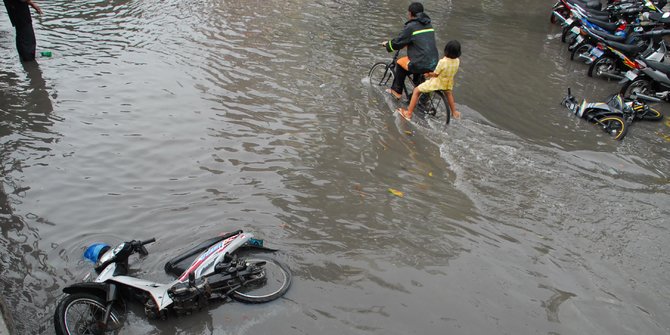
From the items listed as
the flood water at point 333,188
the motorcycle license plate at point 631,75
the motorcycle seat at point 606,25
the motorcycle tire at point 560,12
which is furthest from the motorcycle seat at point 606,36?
the motorcycle tire at point 560,12

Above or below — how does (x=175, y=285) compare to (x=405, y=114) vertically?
below

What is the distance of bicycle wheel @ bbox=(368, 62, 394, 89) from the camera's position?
363 inches

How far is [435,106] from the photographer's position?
821 centimetres

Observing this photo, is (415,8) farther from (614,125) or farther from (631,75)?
(631,75)

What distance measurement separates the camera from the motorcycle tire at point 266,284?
13.6 feet

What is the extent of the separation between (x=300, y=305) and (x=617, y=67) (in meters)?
10.1

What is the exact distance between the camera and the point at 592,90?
1011 cm

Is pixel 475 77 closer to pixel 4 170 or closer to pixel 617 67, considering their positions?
pixel 617 67

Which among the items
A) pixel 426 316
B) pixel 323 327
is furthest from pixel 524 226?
pixel 323 327

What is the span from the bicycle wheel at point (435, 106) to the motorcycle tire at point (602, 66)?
497 centimetres

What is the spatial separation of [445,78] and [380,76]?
6.28 ft

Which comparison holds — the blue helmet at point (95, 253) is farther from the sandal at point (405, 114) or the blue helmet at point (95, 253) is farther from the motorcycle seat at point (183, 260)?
the sandal at point (405, 114)

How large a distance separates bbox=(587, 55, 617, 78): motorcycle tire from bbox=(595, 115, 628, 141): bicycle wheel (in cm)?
307

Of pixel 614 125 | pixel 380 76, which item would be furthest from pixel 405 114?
pixel 614 125
